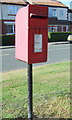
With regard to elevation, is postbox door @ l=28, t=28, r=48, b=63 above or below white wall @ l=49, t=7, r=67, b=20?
below

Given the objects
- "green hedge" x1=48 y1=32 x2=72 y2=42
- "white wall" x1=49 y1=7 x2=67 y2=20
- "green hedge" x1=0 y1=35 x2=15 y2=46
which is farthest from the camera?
"white wall" x1=49 y1=7 x2=67 y2=20

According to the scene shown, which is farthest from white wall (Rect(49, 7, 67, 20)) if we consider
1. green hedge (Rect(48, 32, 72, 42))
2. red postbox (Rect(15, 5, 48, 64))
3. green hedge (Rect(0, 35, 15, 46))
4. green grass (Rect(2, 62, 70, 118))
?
red postbox (Rect(15, 5, 48, 64))

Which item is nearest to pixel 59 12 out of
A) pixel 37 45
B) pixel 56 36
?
pixel 56 36

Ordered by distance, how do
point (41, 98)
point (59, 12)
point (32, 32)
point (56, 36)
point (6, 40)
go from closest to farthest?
point (32, 32)
point (41, 98)
point (6, 40)
point (56, 36)
point (59, 12)

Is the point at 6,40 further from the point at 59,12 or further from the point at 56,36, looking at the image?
the point at 59,12

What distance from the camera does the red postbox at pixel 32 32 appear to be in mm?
2348

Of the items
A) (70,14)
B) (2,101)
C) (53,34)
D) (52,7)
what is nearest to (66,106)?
(2,101)

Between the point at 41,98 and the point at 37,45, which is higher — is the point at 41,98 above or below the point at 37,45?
below

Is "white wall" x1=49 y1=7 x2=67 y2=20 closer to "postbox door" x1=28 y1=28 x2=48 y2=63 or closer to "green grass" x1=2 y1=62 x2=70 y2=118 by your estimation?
"green grass" x1=2 y1=62 x2=70 y2=118

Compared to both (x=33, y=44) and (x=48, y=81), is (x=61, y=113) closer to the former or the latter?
(x=33, y=44)

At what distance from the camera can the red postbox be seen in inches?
92.4

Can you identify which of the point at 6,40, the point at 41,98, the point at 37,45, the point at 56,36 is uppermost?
the point at 56,36

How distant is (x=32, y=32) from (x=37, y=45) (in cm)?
19

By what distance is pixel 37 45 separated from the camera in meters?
2.48
